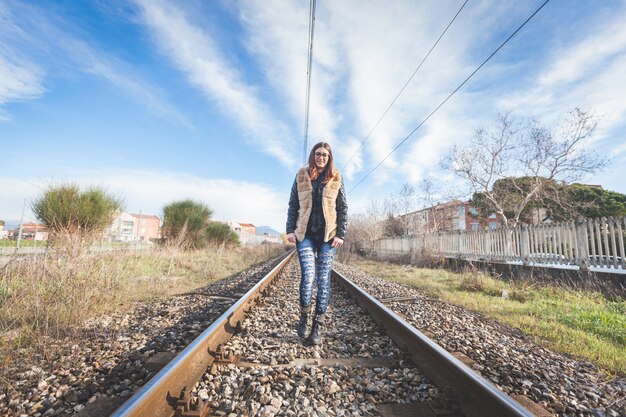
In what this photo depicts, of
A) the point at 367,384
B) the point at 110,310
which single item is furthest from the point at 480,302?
the point at 110,310

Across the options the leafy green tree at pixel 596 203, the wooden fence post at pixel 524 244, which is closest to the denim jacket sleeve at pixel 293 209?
the wooden fence post at pixel 524 244

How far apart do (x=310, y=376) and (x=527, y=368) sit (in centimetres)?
172

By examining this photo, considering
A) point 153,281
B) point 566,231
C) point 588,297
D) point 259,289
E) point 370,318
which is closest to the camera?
point 370,318

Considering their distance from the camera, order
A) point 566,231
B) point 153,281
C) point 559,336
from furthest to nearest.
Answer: point 566,231 < point 153,281 < point 559,336

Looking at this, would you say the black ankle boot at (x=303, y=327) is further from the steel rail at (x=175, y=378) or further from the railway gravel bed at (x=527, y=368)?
the railway gravel bed at (x=527, y=368)

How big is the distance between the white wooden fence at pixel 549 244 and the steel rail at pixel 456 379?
6.59 m

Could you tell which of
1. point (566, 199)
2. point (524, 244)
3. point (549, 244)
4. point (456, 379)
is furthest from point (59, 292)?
point (566, 199)

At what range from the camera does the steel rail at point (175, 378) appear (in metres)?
1.58

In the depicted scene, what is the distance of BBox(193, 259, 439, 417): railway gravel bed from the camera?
1.92m

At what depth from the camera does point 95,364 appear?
2484 mm

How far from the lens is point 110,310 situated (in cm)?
439

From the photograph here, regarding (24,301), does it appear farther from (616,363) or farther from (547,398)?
(616,363)

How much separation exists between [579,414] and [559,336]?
2048 mm

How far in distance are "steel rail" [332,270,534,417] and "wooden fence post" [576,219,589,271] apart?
6.99 m
